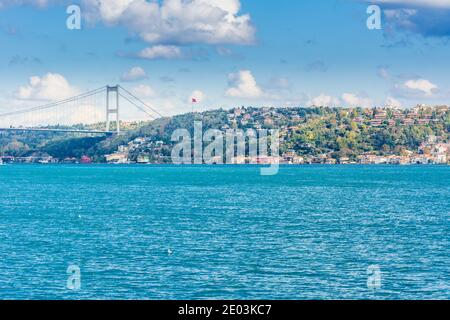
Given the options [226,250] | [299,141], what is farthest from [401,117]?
[226,250]

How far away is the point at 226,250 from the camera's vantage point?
A: 23062 mm

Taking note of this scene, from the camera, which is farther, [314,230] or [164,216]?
[164,216]

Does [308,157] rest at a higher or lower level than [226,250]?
higher

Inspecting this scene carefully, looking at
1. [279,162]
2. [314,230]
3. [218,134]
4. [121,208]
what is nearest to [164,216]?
[121,208]

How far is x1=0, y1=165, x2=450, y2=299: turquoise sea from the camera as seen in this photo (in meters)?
17.1

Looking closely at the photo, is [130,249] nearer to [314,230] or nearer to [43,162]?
[314,230]

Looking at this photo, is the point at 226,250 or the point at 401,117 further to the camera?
the point at 401,117

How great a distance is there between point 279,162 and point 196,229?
11521cm

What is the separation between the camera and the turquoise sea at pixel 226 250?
17.1 metres

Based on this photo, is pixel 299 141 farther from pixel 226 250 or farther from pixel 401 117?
pixel 226 250

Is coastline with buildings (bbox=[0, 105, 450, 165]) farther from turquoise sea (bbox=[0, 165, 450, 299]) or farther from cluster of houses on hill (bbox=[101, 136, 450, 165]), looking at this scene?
turquoise sea (bbox=[0, 165, 450, 299])

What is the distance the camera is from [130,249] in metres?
23.3

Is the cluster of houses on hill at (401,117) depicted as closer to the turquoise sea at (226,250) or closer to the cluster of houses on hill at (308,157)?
the cluster of houses on hill at (308,157)
